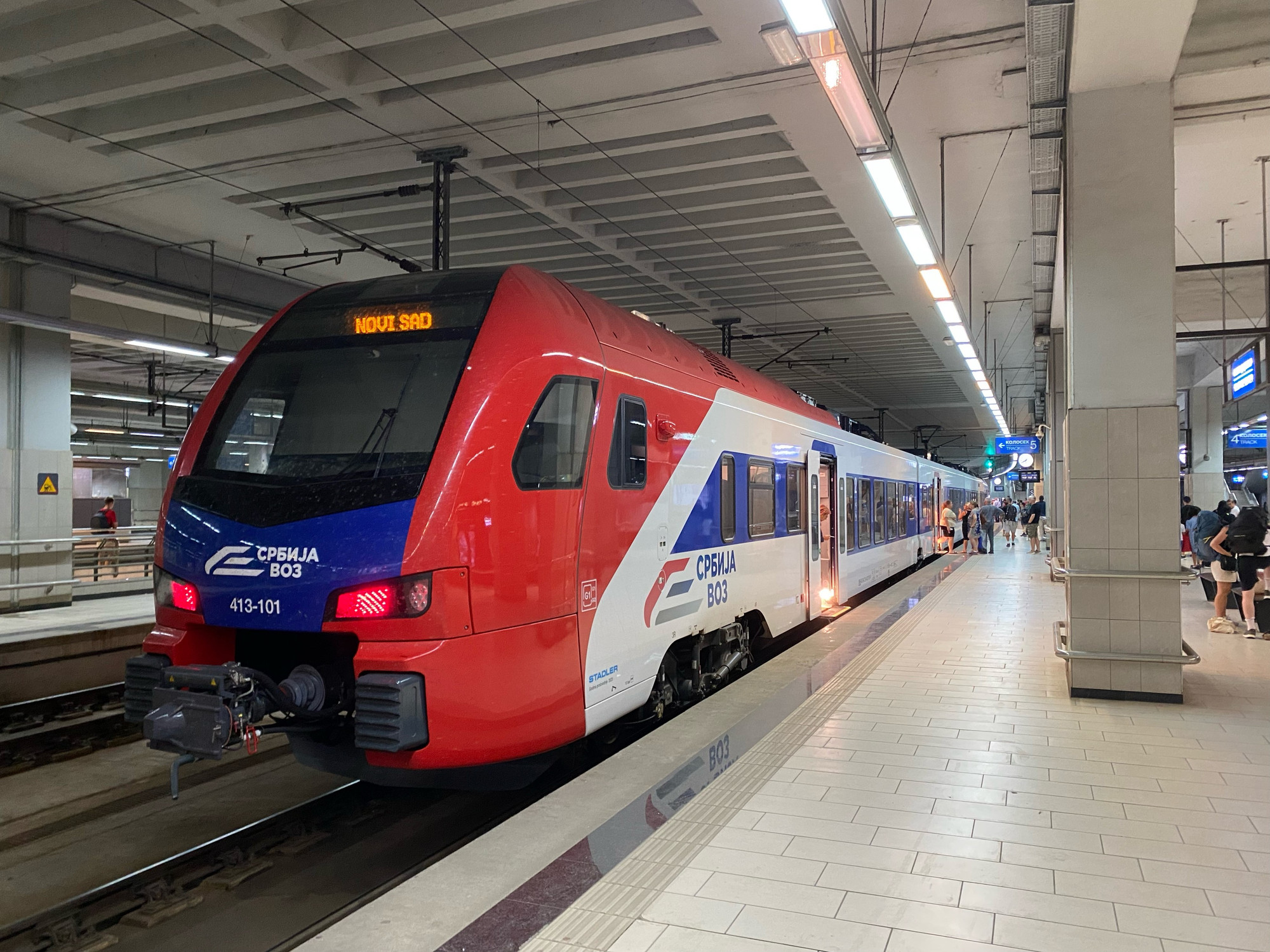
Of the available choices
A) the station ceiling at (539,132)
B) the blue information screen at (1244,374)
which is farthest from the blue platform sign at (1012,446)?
the blue information screen at (1244,374)

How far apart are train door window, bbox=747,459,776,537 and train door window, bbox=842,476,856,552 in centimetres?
359

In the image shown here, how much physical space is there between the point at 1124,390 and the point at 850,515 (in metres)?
6.08

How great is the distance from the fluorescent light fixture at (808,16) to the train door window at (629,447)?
2.38 metres

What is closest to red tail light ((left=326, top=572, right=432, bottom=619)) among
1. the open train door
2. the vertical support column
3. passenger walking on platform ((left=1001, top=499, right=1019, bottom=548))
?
the open train door

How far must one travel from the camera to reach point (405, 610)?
4301mm

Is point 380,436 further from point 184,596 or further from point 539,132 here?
point 539,132

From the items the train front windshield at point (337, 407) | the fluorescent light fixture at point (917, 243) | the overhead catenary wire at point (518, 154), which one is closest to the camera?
the train front windshield at point (337, 407)

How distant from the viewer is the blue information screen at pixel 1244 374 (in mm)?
12531

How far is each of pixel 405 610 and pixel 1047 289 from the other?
43.0 feet

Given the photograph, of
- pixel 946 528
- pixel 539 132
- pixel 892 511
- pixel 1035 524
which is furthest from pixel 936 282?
pixel 1035 524

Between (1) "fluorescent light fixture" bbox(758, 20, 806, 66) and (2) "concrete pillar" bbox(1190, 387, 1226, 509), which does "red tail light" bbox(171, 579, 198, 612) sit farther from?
(2) "concrete pillar" bbox(1190, 387, 1226, 509)

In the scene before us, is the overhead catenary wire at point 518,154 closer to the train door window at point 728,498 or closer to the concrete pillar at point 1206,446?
the train door window at point 728,498

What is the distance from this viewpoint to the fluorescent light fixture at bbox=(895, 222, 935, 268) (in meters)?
7.46

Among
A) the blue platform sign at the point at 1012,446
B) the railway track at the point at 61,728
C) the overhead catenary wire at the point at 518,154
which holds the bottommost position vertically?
the railway track at the point at 61,728
